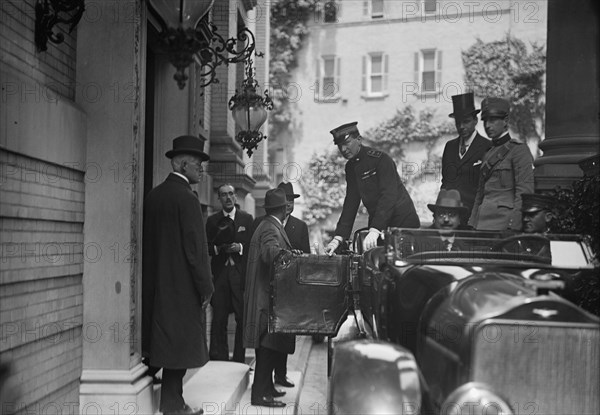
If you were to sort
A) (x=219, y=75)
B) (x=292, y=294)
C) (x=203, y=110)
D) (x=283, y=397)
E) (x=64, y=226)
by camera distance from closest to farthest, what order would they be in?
1. (x=64, y=226)
2. (x=292, y=294)
3. (x=283, y=397)
4. (x=203, y=110)
5. (x=219, y=75)

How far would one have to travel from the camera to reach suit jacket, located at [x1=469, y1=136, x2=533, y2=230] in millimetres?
6516

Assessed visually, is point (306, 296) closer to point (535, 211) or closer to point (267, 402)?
point (267, 402)

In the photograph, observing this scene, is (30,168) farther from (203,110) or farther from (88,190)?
(203,110)

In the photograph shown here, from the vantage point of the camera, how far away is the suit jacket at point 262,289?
6387 millimetres

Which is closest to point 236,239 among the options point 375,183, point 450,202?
point 375,183

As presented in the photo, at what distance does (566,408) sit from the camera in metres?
3.73

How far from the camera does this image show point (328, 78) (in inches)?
1061

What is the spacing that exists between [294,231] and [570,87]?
3867 millimetres

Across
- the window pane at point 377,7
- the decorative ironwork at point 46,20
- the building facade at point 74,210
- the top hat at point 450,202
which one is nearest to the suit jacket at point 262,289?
the building facade at point 74,210

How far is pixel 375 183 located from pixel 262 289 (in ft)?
5.91

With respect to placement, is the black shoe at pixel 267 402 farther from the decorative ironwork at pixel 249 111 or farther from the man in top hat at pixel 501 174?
the decorative ironwork at pixel 249 111

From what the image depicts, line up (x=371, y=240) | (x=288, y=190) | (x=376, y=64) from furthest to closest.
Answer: (x=376, y=64) < (x=288, y=190) < (x=371, y=240)

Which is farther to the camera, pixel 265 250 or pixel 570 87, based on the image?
pixel 570 87

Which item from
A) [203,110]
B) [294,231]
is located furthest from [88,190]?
[203,110]
